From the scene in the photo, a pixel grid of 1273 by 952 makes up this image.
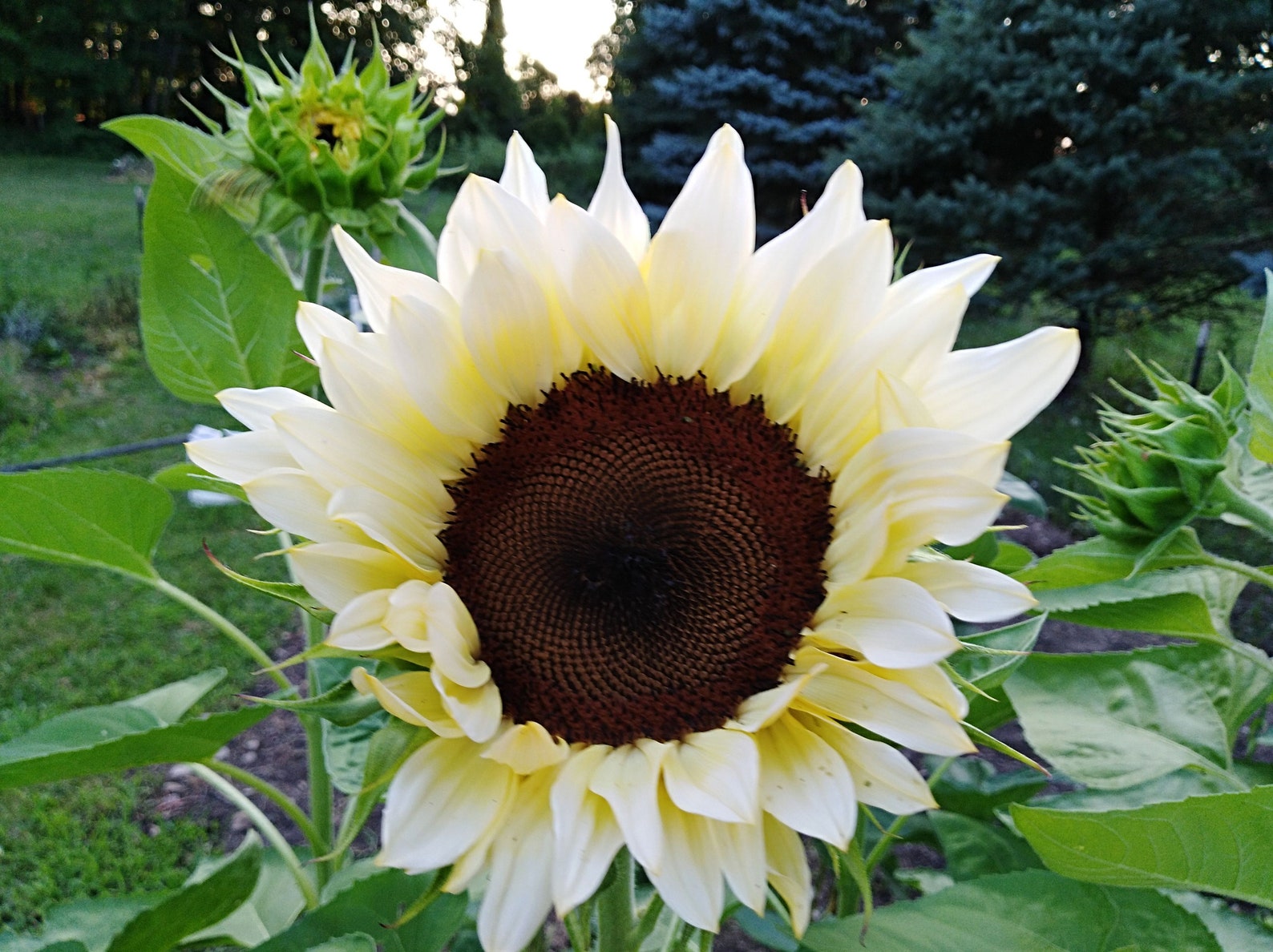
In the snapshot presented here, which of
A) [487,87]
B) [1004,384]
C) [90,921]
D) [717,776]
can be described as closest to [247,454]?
[717,776]

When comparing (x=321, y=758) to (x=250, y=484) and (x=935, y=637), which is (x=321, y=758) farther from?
(x=935, y=637)

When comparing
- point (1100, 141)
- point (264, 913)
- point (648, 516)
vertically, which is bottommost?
point (264, 913)

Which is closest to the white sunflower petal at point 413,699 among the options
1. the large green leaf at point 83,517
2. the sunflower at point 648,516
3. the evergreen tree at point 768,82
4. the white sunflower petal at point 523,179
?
the sunflower at point 648,516

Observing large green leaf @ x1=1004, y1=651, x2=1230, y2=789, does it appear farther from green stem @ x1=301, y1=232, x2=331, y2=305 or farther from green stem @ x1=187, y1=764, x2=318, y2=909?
green stem @ x1=301, y1=232, x2=331, y2=305

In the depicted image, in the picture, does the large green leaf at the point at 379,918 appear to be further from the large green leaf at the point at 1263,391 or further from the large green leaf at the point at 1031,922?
the large green leaf at the point at 1263,391

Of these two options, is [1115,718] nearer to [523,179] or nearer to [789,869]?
[789,869]

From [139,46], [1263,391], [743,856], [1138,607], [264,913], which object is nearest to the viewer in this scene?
[743,856]

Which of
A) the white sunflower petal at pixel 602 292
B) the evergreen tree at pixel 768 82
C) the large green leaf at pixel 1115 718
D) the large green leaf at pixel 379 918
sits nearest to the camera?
the white sunflower petal at pixel 602 292
